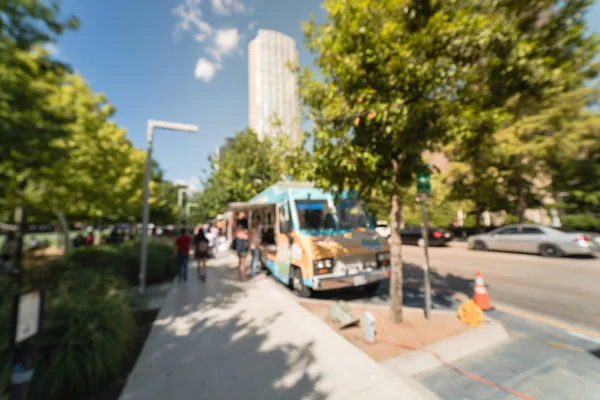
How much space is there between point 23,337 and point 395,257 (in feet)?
14.6

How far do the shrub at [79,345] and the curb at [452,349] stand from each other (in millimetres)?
3278

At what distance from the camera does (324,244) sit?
17.3ft

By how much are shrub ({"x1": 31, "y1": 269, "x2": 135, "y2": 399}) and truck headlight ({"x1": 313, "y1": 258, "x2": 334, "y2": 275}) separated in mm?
3203

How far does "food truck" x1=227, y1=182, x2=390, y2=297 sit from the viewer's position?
5160 millimetres

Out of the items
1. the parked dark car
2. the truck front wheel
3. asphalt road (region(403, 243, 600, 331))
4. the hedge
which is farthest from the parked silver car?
the hedge

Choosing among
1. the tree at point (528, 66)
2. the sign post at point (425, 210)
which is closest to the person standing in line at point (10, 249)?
the sign post at point (425, 210)

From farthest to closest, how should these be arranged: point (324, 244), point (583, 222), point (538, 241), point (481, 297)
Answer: point (583, 222) → point (538, 241) → point (324, 244) → point (481, 297)

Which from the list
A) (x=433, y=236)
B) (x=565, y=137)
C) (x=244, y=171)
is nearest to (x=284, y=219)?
(x=244, y=171)

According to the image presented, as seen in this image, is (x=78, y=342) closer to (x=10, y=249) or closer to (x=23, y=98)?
(x=23, y=98)

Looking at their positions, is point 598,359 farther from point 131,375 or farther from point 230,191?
point 230,191

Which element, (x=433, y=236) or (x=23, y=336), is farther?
(x=433, y=236)

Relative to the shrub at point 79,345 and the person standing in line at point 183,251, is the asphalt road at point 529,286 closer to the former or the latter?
the shrub at point 79,345

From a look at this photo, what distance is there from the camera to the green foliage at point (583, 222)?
17631 mm

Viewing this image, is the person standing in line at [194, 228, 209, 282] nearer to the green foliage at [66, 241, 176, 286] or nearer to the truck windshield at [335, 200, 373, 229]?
the green foliage at [66, 241, 176, 286]
